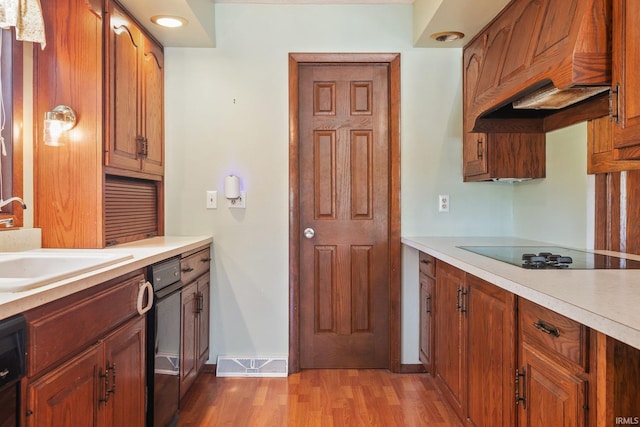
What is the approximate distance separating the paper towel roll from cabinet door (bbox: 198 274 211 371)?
53 centimetres

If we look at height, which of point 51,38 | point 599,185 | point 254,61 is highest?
point 254,61

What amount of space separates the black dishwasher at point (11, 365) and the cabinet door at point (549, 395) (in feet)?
4.46

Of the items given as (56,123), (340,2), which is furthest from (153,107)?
(340,2)

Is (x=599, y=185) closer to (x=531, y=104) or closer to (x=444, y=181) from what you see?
(x=531, y=104)

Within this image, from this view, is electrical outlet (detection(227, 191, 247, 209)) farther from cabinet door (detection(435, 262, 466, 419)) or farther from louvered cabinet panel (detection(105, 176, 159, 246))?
cabinet door (detection(435, 262, 466, 419))

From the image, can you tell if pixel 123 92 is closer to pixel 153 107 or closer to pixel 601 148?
pixel 153 107

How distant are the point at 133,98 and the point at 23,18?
0.78 meters

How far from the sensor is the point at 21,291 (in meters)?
1.06

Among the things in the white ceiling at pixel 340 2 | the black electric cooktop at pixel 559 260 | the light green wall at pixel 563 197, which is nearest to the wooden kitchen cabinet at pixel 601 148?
the light green wall at pixel 563 197

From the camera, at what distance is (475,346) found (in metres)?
1.79

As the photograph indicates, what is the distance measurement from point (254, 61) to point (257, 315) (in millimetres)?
1673

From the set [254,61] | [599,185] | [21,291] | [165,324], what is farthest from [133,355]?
[599,185]

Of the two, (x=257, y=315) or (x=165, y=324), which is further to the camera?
(x=257, y=315)

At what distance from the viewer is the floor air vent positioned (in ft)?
9.09
